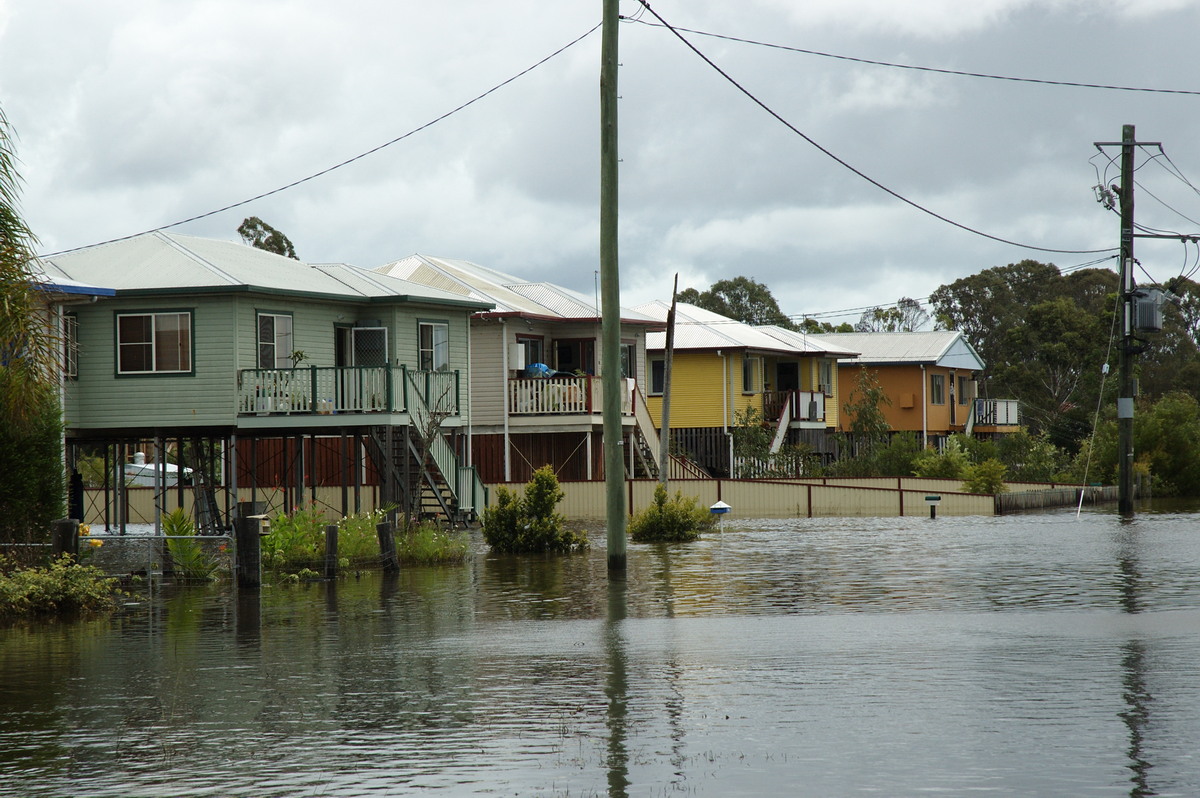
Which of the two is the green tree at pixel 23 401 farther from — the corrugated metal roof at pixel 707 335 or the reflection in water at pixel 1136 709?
the corrugated metal roof at pixel 707 335

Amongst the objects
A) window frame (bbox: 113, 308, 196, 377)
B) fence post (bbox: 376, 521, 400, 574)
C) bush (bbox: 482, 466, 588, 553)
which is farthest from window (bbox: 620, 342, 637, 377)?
fence post (bbox: 376, 521, 400, 574)

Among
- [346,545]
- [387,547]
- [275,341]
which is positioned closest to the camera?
[387,547]

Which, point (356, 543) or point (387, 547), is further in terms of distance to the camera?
point (356, 543)

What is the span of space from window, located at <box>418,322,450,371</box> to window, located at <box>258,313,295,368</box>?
440 cm

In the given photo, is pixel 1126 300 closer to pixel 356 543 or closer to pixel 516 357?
pixel 516 357

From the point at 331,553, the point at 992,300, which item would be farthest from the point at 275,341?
the point at 992,300

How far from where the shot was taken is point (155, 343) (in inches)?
1303

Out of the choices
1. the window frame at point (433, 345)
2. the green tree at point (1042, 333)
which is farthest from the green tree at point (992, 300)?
the window frame at point (433, 345)

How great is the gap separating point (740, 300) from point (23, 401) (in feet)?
286

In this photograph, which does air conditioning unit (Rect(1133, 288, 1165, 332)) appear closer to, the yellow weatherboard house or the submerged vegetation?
the submerged vegetation

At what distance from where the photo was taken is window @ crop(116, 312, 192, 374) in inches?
1303

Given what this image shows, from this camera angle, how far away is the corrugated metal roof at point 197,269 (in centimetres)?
3322

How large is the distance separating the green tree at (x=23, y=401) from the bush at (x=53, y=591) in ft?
6.26

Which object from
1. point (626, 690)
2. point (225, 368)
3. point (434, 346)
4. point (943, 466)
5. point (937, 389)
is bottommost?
point (626, 690)
